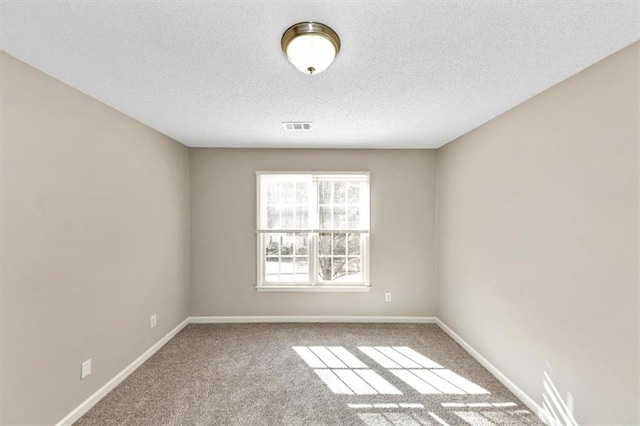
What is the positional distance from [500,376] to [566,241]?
149 cm

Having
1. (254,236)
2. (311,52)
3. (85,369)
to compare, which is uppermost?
(311,52)

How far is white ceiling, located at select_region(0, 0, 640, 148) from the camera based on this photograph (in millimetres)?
1330

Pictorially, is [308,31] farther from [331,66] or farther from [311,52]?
[331,66]

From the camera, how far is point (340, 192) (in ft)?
13.8

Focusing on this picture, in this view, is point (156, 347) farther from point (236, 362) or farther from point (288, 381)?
point (288, 381)

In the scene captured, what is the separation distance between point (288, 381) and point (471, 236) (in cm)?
243

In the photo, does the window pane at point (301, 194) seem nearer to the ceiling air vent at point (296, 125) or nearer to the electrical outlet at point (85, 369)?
the ceiling air vent at point (296, 125)

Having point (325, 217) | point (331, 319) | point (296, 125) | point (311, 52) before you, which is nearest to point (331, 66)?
point (311, 52)

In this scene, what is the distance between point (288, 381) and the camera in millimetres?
2695

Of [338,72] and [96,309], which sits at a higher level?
[338,72]

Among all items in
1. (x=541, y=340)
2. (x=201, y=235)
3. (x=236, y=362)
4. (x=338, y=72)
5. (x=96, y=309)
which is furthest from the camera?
(x=201, y=235)

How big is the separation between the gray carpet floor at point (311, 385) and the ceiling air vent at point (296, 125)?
2.47 meters

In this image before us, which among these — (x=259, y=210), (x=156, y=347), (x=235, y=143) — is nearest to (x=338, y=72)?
(x=235, y=143)

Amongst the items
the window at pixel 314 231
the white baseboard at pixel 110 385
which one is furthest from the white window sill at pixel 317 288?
the white baseboard at pixel 110 385
